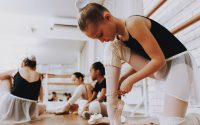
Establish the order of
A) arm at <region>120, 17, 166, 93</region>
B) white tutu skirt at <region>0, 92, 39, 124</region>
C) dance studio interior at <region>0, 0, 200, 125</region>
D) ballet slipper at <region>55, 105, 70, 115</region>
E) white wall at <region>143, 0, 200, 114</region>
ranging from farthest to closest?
1. ballet slipper at <region>55, 105, 70, 115</region>
2. white tutu skirt at <region>0, 92, 39, 124</region>
3. white wall at <region>143, 0, 200, 114</region>
4. dance studio interior at <region>0, 0, 200, 125</region>
5. arm at <region>120, 17, 166, 93</region>

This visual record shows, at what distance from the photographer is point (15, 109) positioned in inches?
108

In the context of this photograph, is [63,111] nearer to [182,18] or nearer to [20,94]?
[20,94]

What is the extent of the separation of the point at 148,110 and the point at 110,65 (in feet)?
4.45

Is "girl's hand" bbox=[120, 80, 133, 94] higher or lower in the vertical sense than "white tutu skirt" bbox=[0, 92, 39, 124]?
higher

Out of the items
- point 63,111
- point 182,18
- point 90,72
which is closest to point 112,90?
point 182,18

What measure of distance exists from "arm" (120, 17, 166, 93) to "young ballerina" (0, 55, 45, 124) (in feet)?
6.72

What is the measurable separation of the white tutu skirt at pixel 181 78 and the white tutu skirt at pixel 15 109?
6.76 ft

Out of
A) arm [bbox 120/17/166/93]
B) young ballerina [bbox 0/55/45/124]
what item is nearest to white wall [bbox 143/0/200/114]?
arm [bbox 120/17/166/93]

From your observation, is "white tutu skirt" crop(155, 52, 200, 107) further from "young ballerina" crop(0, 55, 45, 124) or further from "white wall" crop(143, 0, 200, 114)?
"young ballerina" crop(0, 55, 45, 124)

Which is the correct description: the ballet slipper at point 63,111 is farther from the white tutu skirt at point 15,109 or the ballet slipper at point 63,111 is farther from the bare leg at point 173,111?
the bare leg at point 173,111

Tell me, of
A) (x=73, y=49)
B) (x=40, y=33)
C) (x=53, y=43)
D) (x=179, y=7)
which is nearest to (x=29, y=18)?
(x=40, y=33)

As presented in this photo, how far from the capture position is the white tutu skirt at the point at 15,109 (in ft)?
8.80

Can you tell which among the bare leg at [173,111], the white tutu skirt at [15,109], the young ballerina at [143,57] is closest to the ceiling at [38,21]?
the white tutu skirt at [15,109]

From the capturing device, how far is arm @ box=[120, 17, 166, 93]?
987 mm
